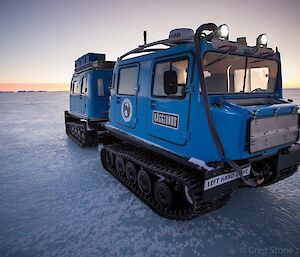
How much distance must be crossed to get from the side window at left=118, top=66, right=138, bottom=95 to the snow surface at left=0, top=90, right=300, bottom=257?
92.2 inches

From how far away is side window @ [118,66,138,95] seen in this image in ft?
16.8

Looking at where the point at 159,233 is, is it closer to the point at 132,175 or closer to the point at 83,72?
the point at 132,175

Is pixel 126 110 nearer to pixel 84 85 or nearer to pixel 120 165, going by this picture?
pixel 120 165

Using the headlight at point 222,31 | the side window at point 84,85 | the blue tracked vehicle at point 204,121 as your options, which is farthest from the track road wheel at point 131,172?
the side window at point 84,85

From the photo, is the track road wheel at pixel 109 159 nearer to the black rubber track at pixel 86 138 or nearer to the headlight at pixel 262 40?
the black rubber track at pixel 86 138

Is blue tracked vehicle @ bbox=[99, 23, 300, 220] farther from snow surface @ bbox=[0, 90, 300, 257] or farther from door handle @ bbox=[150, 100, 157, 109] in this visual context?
snow surface @ bbox=[0, 90, 300, 257]

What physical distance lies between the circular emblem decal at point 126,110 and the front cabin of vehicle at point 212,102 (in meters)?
0.20

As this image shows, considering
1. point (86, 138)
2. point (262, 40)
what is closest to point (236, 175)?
point (262, 40)

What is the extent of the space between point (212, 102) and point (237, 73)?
1042 mm

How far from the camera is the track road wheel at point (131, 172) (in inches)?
200

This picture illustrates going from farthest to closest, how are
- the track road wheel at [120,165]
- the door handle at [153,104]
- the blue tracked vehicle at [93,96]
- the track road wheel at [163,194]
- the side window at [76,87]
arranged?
the side window at [76,87] → the blue tracked vehicle at [93,96] → the track road wheel at [120,165] → the door handle at [153,104] → the track road wheel at [163,194]

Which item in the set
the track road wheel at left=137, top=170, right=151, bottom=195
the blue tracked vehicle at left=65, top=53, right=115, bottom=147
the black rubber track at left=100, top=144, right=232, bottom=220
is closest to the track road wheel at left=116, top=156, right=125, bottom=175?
the black rubber track at left=100, top=144, right=232, bottom=220

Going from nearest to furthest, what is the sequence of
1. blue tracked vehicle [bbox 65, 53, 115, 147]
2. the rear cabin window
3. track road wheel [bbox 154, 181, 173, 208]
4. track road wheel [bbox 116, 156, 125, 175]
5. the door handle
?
track road wheel [bbox 154, 181, 173, 208]
the door handle
track road wheel [bbox 116, 156, 125, 175]
blue tracked vehicle [bbox 65, 53, 115, 147]
the rear cabin window

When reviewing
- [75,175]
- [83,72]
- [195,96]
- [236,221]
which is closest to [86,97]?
[83,72]
